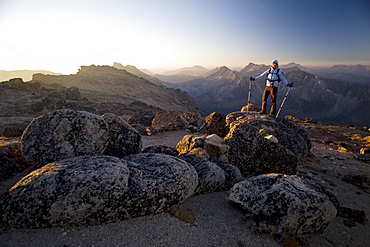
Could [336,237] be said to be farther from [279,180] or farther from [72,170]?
[72,170]

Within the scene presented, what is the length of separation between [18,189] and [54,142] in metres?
2.47

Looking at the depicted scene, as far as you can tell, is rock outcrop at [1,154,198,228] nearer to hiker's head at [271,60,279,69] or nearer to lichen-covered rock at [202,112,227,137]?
lichen-covered rock at [202,112,227,137]

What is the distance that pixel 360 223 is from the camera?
627 cm

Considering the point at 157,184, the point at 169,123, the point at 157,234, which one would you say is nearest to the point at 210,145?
the point at 157,184

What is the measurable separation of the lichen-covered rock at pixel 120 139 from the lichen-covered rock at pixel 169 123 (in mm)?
8448

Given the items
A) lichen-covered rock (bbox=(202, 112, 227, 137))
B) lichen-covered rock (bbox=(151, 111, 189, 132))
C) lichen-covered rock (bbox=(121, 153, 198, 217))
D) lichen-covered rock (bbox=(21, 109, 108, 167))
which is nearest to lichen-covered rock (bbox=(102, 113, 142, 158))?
lichen-covered rock (bbox=(21, 109, 108, 167))

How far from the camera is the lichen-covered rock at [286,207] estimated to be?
5.14 metres

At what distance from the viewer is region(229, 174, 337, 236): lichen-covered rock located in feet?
16.9

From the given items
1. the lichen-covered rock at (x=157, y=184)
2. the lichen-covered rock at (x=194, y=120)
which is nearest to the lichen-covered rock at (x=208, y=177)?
the lichen-covered rock at (x=157, y=184)

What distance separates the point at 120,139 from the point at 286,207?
668 cm

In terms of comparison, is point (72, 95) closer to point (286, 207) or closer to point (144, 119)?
point (144, 119)

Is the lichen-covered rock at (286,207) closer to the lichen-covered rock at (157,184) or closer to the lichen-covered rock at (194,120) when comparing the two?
the lichen-covered rock at (157,184)

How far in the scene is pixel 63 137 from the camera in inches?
275

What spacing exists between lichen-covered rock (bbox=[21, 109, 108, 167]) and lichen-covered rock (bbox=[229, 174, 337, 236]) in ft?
18.1
